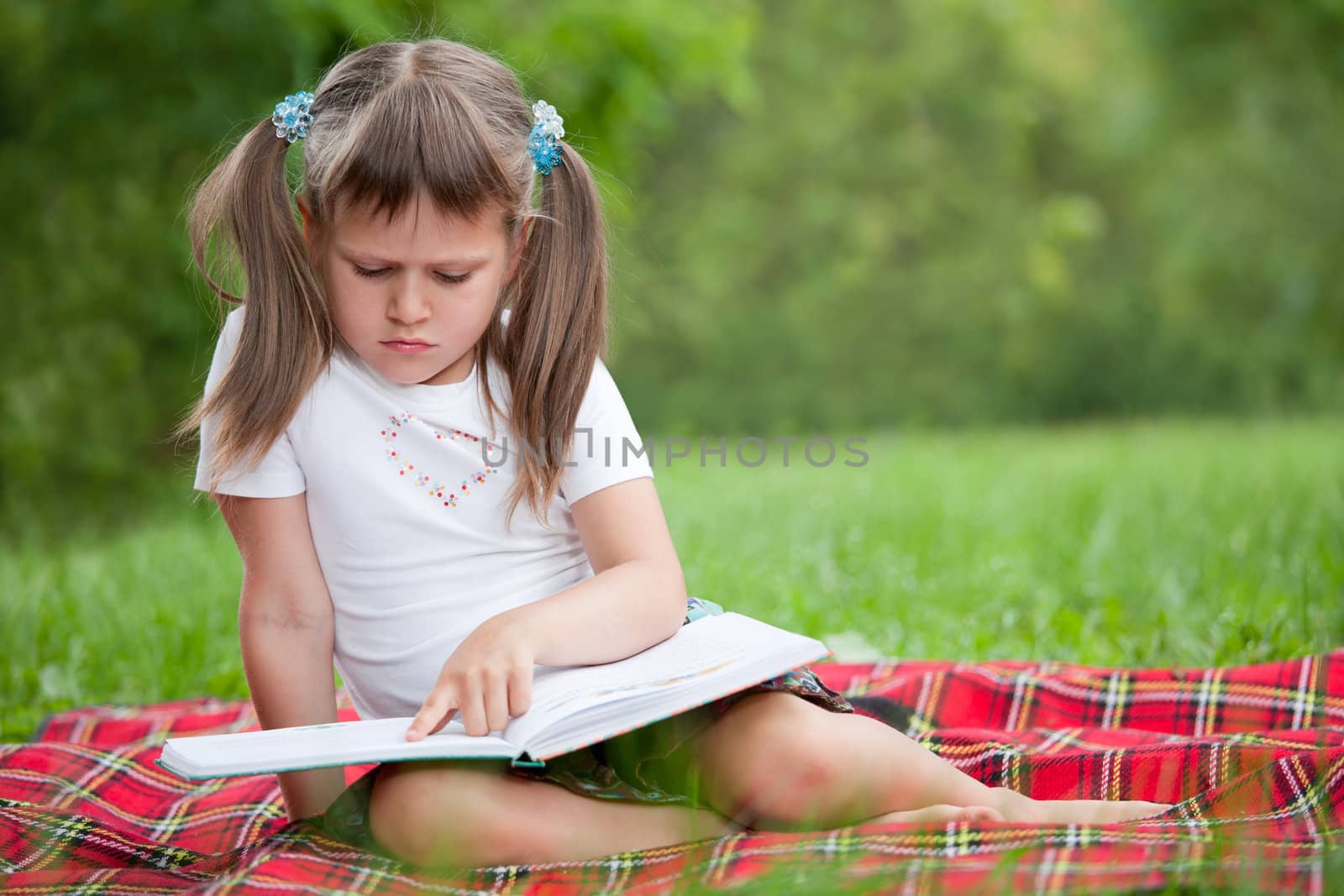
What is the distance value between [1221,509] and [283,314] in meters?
3.36

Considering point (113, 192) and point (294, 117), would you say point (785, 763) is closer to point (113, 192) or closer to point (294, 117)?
point (294, 117)

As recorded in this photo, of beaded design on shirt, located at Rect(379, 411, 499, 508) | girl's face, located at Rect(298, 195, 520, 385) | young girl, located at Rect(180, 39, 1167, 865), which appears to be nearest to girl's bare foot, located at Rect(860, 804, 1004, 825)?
young girl, located at Rect(180, 39, 1167, 865)

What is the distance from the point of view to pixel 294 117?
1.59m

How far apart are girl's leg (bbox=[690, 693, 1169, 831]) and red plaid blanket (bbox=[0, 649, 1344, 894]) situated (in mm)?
53

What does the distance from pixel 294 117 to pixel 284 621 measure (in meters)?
0.62

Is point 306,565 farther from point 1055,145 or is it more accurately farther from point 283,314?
point 1055,145

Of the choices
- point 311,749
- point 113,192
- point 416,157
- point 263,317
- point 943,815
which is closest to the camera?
point 311,749

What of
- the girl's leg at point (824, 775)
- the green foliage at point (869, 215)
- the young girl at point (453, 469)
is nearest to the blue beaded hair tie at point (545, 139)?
the young girl at point (453, 469)

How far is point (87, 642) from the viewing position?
9.18 feet

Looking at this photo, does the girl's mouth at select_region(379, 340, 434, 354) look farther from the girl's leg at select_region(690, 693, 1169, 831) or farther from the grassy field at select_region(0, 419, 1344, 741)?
the grassy field at select_region(0, 419, 1344, 741)

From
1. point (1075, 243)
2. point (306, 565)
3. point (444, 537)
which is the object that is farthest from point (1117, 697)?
point (1075, 243)

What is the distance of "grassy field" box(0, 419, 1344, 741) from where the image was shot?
8.48 ft

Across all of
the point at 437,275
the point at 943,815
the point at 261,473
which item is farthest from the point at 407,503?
the point at 943,815

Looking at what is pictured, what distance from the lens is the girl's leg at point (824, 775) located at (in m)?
1.38
